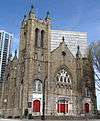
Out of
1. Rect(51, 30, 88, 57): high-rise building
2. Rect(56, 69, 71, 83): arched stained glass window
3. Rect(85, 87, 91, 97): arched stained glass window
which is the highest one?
Rect(51, 30, 88, 57): high-rise building

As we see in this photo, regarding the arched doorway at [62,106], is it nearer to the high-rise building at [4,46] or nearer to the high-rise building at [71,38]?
the high-rise building at [71,38]

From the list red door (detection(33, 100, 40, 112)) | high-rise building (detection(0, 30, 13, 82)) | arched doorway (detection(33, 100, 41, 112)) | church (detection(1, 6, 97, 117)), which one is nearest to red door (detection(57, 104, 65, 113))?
church (detection(1, 6, 97, 117))

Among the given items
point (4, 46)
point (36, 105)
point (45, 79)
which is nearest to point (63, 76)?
point (45, 79)

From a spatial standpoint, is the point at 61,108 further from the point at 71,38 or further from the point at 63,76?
the point at 71,38

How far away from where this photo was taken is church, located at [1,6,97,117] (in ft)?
158

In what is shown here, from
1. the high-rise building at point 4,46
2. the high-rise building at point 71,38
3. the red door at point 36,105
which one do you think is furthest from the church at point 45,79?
the high-rise building at point 4,46

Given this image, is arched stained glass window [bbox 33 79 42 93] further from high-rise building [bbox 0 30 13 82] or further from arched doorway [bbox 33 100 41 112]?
high-rise building [bbox 0 30 13 82]

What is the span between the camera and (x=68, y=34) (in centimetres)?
8450

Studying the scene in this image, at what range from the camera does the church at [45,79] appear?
1901 inches

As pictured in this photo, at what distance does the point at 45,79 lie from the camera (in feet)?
163

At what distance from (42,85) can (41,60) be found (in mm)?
5335

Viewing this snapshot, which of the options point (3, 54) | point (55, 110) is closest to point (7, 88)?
point (55, 110)

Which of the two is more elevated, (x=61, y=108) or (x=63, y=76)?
(x=63, y=76)

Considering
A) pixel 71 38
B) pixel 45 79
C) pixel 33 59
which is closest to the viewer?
pixel 45 79
